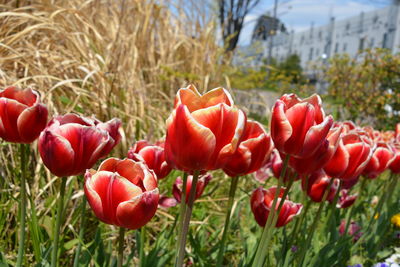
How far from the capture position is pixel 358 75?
712 cm

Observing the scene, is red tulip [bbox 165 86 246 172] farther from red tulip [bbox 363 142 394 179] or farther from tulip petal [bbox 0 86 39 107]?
red tulip [bbox 363 142 394 179]

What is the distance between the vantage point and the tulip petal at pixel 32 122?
91 centimetres

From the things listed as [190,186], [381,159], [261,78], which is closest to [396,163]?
[381,159]

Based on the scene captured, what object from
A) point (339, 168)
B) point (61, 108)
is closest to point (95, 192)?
point (339, 168)

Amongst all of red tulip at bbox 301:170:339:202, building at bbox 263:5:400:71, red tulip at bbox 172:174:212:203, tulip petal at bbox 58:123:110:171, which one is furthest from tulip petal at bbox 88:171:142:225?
building at bbox 263:5:400:71

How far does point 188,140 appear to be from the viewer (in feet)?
2.40

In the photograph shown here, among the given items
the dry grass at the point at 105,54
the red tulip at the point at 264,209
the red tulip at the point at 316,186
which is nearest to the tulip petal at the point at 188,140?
the red tulip at the point at 264,209

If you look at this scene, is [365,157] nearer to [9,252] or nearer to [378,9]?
[9,252]

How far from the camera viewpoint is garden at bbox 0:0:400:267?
78 centimetres

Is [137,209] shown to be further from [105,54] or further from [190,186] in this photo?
[105,54]

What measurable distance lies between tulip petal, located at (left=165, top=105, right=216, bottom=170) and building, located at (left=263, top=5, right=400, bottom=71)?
26056mm

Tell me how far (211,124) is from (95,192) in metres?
0.22

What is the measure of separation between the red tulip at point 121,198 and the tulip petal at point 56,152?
2.9 inches

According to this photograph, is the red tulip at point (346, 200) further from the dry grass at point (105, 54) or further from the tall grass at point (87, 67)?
the dry grass at point (105, 54)
